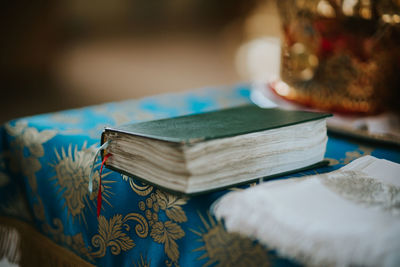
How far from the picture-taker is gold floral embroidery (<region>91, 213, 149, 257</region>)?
1.75 feet

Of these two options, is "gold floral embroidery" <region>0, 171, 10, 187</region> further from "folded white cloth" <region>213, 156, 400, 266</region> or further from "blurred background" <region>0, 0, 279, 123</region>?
"blurred background" <region>0, 0, 279, 123</region>

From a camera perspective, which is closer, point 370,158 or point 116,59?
point 370,158

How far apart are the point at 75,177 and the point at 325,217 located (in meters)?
0.45

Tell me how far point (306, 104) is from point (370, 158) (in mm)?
409

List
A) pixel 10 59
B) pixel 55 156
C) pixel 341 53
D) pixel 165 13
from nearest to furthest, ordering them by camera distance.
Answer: pixel 55 156
pixel 341 53
pixel 10 59
pixel 165 13

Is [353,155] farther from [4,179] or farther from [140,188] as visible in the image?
[4,179]

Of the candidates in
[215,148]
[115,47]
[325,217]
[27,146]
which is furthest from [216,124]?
[115,47]

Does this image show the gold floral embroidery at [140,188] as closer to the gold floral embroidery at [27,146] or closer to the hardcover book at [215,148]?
the hardcover book at [215,148]

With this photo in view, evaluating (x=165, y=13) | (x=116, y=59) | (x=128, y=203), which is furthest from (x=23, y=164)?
(x=165, y=13)

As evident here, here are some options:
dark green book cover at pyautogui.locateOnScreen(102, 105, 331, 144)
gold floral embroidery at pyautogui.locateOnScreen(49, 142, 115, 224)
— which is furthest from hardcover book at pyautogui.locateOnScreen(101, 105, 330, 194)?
gold floral embroidery at pyautogui.locateOnScreen(49, 142, 115, 224)

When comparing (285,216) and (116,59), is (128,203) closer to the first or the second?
(285,216)

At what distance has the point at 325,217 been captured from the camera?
0.37 metres

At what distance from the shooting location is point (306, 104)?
0.92m

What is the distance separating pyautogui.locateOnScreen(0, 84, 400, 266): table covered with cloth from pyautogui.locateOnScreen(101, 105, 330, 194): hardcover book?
0.09 ft
